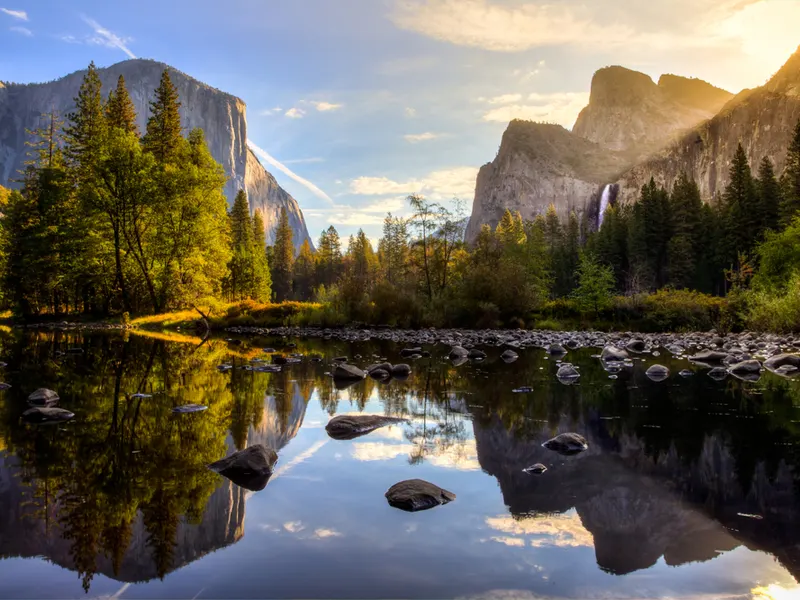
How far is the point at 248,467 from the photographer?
13.2ft

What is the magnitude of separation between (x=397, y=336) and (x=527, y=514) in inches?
756

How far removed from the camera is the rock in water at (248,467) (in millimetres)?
3820

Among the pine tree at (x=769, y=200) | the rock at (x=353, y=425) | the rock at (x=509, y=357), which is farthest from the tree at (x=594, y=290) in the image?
the pine tree at (x=769, y=200)

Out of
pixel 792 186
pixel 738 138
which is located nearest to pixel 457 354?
pixel 792 186

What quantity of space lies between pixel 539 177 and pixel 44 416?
187327 millimetres

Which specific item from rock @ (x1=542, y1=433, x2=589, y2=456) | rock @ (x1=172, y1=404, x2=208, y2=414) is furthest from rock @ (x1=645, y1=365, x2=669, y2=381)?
rock @ (x1=172, y1=404, x2=208, y2=414)

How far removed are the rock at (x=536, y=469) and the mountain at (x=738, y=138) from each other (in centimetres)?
12280

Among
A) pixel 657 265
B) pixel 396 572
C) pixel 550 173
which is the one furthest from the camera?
pixel 550 173

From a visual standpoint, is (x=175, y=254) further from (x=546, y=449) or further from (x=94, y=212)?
(x=546, y=449)

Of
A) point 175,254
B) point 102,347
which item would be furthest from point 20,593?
point 175,254

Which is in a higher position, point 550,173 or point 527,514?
point 550,173

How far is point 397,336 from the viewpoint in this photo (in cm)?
2248

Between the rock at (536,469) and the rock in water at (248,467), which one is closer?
the rock in water at (248,467)

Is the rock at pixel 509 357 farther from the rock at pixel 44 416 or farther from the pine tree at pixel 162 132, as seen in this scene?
the pine tree at pixel 162 132
